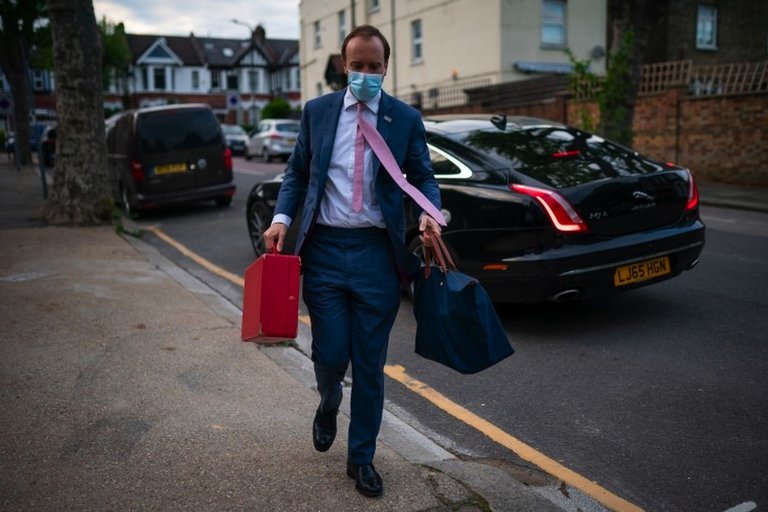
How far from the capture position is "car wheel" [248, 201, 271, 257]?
8.89 meters

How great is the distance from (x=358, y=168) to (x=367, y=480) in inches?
51.9

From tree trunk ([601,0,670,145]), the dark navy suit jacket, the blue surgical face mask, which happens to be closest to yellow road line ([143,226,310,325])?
the dark navy suit jacket

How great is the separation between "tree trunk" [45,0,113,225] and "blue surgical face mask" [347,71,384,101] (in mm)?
9371

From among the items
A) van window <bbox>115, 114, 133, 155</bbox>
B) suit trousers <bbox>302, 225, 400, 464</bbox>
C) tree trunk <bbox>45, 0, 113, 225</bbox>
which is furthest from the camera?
van window <bbox>115, 114, 133, 155</bbox>

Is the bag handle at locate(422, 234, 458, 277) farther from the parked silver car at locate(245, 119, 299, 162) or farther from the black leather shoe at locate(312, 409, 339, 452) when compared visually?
the parked silver car at locate(245, 119, 299, 162)

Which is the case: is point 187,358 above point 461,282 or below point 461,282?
below

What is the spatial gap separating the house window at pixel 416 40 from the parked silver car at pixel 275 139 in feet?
19.4

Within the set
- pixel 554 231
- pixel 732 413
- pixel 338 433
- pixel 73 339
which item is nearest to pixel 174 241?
pixel 73 339

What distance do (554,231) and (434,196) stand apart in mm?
2376

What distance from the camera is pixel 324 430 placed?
3.56m

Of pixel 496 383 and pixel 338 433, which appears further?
pixel 496 383

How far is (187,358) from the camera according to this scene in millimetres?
5207

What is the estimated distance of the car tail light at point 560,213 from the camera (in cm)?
554

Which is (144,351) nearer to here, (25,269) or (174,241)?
(25,269)
